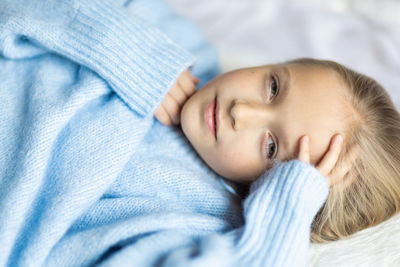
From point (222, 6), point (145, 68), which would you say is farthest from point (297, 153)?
point (222, 6)

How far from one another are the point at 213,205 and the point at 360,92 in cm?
48

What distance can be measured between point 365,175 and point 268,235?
0.30 metres

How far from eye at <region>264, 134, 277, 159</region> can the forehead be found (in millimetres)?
28

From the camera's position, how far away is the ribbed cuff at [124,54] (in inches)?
43.0

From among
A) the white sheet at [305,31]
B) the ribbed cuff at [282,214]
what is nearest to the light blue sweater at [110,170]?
the ribbed cuff at [282,214]

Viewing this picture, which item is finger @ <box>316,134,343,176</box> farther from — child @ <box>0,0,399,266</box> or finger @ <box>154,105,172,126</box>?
finger @ <box>154,105,172,126</box>

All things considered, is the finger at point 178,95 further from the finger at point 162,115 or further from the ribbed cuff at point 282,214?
the ribbed cuff at point 282,214

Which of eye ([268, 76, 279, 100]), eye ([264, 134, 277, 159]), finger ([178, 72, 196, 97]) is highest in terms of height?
eye ([268, 76, 279, 100])

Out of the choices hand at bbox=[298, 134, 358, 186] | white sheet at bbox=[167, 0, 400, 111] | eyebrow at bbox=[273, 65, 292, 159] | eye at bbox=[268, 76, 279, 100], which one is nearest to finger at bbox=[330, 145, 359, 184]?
hand at bbox=[298, 134, 358, 186]

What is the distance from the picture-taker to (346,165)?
1.02 meters

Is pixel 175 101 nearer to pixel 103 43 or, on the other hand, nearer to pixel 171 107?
pixel 171 107

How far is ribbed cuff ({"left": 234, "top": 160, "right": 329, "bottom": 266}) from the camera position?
901 mm

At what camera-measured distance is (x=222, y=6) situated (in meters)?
1.80

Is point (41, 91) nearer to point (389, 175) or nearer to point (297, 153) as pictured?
point (297, 153)
